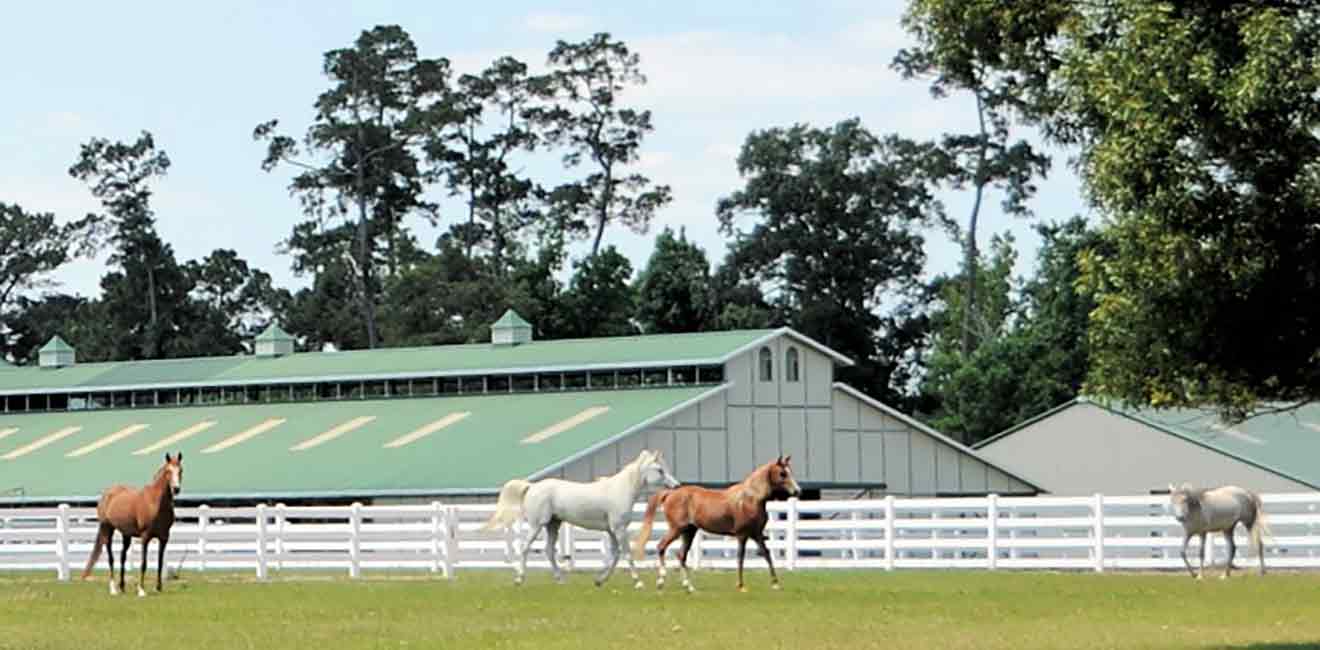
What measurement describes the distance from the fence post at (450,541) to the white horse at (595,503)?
2928mm

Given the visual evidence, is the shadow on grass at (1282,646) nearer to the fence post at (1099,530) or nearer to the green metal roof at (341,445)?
the fence post at (1099,530)

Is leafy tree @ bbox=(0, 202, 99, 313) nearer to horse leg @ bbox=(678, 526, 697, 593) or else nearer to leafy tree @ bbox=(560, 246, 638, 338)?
leafy tree @ bbox=(560, 246, 638, 338)

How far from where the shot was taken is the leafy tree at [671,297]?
290ft

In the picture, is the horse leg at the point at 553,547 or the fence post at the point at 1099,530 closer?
the horse leg at the point at 553,547

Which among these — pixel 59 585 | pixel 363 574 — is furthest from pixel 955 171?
pixel 59 585

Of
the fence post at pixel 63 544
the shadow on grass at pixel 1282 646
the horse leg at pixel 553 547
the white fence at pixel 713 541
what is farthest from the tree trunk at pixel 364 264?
the shadow on grass at pixel 1282 646

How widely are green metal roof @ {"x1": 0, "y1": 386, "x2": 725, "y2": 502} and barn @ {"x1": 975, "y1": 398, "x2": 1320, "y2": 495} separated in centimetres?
991

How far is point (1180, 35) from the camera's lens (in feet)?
56.5

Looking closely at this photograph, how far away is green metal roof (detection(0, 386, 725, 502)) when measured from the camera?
53.9 metres

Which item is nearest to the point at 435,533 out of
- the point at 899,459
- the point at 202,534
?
the point at 202,534

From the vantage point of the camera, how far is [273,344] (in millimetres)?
72750

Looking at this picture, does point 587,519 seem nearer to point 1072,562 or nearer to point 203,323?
point 1072,562

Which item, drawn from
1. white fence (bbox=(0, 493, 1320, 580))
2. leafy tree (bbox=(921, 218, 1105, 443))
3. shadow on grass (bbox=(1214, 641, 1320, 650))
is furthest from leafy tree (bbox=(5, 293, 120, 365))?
shadow on grass (bbox=(1214, 641, 1320, 650))

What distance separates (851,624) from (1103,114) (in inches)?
249
